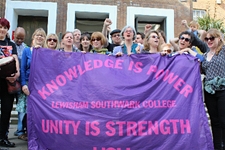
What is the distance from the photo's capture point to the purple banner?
3.38 m

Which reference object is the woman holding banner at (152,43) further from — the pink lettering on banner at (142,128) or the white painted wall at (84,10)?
the white painted wall at (84,10)

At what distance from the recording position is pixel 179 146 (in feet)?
11.0

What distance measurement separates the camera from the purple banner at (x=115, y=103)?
338 cm

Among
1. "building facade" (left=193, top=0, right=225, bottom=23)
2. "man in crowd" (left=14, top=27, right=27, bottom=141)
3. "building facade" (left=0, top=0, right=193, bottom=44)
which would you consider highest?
"building facade" (left=193, top=0, right=225, bottom=23)

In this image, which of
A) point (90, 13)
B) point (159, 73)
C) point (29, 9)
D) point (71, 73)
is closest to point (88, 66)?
point (71, 73)

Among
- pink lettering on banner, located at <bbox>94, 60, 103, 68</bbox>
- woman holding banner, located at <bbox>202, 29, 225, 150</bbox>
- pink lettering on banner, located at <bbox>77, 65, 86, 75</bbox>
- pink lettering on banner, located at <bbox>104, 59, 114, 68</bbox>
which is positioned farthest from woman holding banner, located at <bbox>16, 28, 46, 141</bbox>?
woman holding banner, located at <bbox>202, 29, 225, 150</bbox>

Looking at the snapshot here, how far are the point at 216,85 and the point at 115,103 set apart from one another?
1471mm

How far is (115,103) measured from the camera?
11.6 feet

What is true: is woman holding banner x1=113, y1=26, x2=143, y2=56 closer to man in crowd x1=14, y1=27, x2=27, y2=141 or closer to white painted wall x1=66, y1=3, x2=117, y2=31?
man in crowd x1=14, y1=27, x2=27, y2=141

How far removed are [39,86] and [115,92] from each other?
3.70 feet

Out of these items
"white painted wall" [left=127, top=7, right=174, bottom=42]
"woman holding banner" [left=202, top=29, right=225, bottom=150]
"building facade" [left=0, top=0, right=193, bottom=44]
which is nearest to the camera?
"woman holding banner" [left=202, top=29, right=225, bottom=150]

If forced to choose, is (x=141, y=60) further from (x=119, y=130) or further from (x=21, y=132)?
(x=21, y=132)

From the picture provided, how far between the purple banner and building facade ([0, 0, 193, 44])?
6.27 metres

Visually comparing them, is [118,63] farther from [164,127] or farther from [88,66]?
[164,127]
